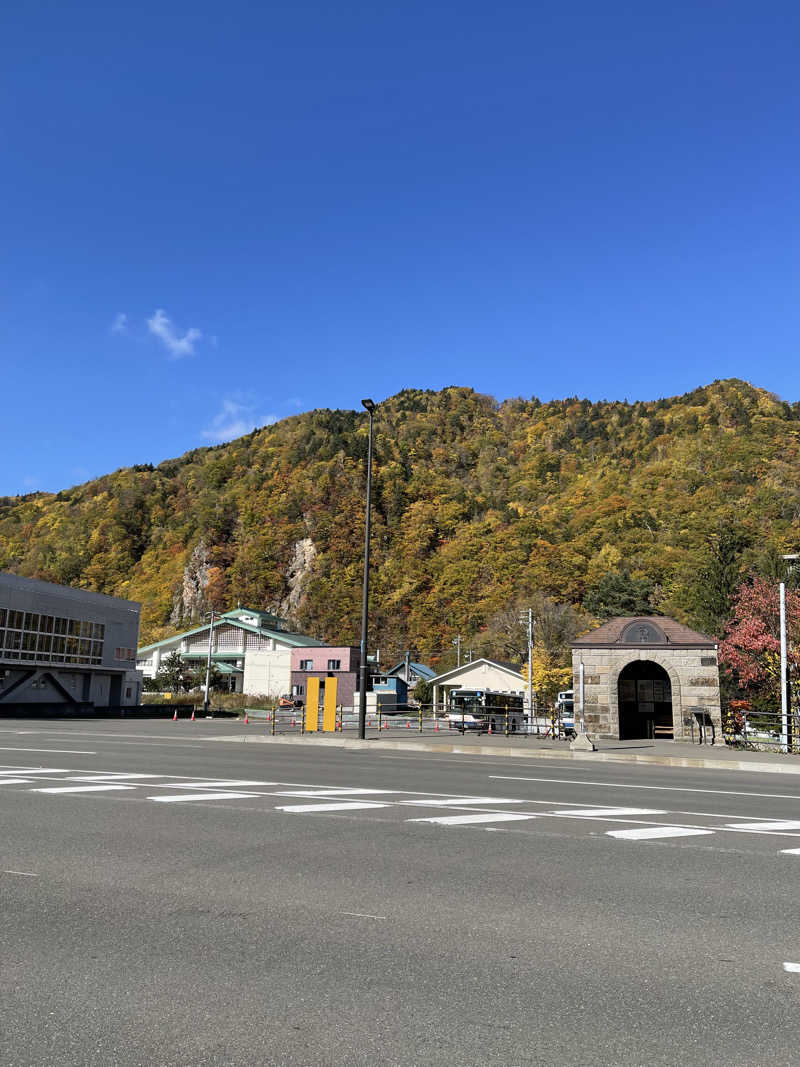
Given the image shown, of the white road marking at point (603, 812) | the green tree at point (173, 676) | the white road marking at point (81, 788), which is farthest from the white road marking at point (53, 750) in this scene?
the green tree at point (173, 676)

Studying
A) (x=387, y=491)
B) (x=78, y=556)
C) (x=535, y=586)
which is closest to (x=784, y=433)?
(x=535, y=586)

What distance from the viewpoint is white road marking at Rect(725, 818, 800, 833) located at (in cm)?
970

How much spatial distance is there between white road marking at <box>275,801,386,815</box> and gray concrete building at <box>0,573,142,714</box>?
46.2m

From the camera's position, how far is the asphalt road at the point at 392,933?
3803 millimetres

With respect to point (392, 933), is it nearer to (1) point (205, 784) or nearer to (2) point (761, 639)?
(1) point (205, 784)

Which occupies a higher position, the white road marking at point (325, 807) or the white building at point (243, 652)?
the white building at point (243, 652)

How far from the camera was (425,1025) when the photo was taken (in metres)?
3.93

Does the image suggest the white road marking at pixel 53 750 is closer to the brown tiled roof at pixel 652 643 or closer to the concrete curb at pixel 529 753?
the concrete curb at pixel 529 753

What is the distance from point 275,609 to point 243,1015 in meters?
127

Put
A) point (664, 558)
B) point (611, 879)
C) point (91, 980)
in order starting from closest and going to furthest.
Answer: point (91, 980) < point (611, 879) < point (664, 558)

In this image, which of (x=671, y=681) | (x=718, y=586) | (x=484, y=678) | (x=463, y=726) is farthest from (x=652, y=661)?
(x=484, y=678)

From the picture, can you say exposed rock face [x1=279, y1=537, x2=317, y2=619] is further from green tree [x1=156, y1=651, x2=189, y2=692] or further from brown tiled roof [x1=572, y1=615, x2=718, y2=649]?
brown tiled roof [x1=572, y1=615, x2=718, y2=649]

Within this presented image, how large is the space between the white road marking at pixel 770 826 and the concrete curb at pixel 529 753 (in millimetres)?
10198

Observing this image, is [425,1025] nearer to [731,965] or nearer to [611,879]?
[731,965]
